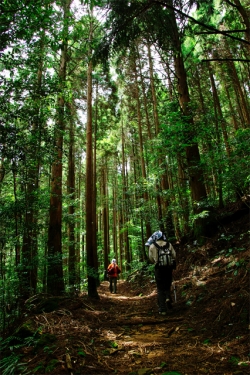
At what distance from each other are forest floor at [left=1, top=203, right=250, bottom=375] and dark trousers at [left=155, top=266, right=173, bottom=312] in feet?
0.96

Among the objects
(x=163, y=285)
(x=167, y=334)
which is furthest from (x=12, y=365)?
(x=163, y=285)

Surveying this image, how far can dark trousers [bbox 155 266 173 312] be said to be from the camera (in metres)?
5.38

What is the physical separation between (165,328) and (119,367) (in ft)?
5.88

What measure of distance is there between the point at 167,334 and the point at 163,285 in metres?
1.55

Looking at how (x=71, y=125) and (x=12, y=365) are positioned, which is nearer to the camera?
(x=12, y=365)

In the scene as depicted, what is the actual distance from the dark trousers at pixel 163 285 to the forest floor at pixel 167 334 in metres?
0.29

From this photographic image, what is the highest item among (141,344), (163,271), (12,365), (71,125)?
(71,125)

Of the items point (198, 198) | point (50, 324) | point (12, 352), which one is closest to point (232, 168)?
point (198, 198)

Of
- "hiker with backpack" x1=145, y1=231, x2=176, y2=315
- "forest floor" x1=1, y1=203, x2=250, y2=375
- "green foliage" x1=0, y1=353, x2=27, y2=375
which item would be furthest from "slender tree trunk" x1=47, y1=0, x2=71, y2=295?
"green foliage" x1=0, y1=353, x2=27, y2=375

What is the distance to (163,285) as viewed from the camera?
5.48 meters

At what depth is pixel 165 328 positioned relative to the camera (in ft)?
14.2

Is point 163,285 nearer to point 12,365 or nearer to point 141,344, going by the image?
point 141,344

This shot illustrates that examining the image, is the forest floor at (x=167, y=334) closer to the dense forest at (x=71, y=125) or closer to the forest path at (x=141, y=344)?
the forest path at (x=141, y=344)

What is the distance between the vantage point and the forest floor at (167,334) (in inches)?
106
